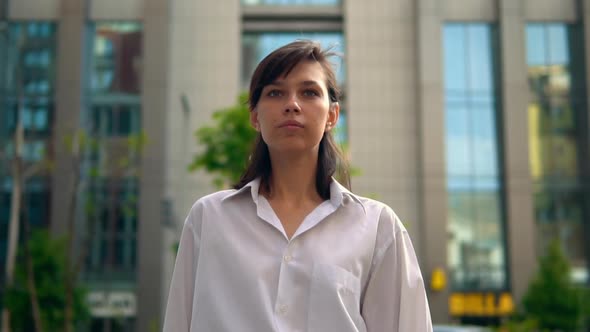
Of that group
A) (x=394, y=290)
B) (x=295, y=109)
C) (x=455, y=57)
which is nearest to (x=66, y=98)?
(x=455, y=57)

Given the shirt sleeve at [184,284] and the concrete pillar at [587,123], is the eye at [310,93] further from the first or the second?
the concrete pillar at [587,123]

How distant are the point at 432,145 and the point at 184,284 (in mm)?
28632

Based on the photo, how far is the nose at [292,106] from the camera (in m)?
2.00

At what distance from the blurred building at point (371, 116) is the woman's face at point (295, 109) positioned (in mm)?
27098

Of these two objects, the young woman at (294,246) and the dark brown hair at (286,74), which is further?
the dark brown hair at (286,74)

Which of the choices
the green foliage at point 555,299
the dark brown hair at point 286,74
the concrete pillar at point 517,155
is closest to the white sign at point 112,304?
the green foliage at point 555,299

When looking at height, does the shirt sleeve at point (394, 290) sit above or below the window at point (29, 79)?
below

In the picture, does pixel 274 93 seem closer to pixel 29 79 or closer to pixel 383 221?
pixel 383 221

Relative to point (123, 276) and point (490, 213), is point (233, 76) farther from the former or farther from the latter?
point (490, 213)

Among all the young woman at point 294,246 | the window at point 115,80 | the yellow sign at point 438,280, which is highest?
the window at point 115,80

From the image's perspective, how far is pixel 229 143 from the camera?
64.1ft

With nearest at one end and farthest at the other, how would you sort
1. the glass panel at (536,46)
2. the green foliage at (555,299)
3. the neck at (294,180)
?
1. the neck at (294,180)
2. the green foliage at (555,299)
3. the glass panel at (536,46)

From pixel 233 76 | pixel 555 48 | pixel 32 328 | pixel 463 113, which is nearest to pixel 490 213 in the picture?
pixel 463 113

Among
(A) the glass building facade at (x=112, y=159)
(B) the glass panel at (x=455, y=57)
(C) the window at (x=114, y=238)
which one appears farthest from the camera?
(B) the glass panel at (x=455, y=57)
